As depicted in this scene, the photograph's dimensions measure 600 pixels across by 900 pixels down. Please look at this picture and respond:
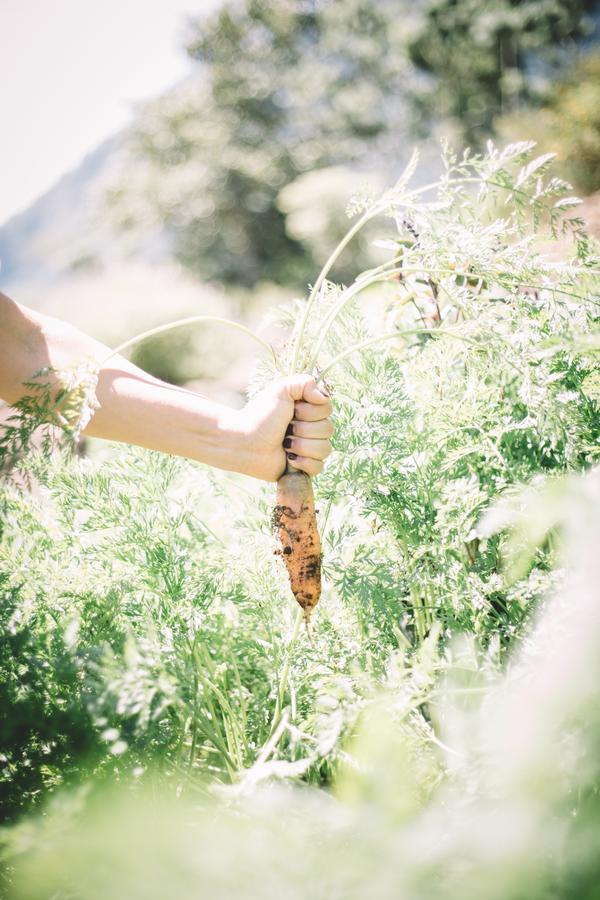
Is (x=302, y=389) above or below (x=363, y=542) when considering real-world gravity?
above

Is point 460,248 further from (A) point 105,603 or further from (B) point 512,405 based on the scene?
(A) point 105,603

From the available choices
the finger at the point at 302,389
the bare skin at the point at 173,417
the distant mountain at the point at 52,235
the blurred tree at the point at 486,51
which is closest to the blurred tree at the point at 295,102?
the blurred tree at the point at 486,51

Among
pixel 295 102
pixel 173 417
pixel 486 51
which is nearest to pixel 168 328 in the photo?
pixel 173 417

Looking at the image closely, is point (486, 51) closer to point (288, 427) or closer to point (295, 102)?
point (295, 102)

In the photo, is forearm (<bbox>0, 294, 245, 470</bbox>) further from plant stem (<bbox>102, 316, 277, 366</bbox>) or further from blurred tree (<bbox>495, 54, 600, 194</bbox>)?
blurred tree (<bbox>495, 54, 600, 194</bbox>)

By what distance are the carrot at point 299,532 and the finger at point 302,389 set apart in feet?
0.44

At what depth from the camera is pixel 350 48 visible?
384 inches

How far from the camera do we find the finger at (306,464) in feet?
3.15

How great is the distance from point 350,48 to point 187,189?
3.89 m

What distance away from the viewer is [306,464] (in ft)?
3.15

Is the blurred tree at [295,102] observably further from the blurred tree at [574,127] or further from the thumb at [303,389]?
the thumb at [303,389]

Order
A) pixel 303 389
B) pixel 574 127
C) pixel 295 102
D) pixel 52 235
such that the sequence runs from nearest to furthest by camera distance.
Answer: pixel 303 389 → pixel 574 127 → pixel 295 102 → pixel 52 235

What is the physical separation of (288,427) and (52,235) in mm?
10984

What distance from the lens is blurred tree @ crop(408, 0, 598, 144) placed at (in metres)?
8.31
